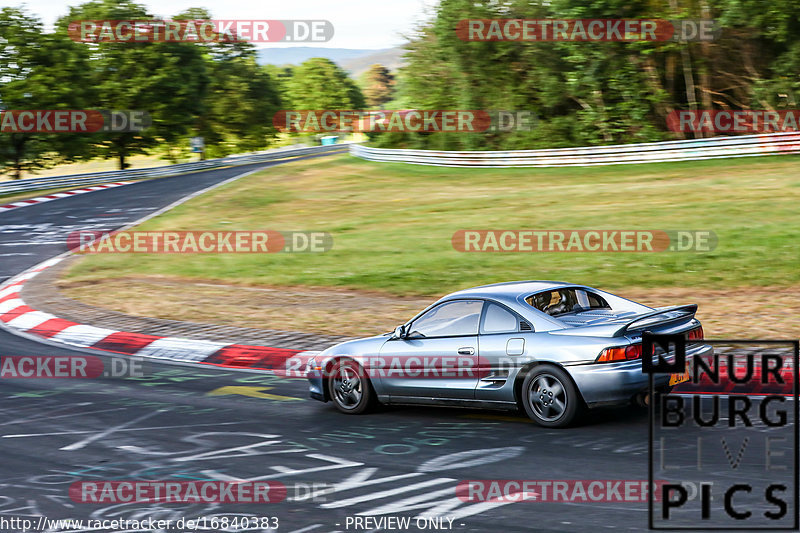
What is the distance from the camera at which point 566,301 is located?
853cm

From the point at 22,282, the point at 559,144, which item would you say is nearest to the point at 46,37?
the point at 559,144

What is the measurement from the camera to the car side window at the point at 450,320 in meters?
8.53

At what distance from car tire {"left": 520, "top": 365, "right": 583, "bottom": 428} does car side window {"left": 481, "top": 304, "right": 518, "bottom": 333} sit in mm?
529

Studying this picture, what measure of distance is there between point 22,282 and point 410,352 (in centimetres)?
1320

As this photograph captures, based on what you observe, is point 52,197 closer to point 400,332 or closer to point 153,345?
point 153,345

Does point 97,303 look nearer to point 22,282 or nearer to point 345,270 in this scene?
point 22,282

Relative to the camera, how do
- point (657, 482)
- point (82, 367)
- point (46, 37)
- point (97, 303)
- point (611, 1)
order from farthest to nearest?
point (46, 37)
point (611, 1)
point (97, 303)
point (82, 367)
point (657, 482)

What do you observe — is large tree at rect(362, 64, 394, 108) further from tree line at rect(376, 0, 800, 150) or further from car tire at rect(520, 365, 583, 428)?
car tire at rect(520, 365, 583, 428)

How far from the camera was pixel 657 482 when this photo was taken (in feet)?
20.5

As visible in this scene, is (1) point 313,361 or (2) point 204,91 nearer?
(1) point 313,361

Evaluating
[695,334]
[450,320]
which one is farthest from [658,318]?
[450,320]

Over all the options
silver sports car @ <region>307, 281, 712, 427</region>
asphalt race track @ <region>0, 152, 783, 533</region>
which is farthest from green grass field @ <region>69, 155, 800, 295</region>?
asphalt race track @ <region>0, 152, 783, 533</region>

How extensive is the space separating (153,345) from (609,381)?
7.94 meters

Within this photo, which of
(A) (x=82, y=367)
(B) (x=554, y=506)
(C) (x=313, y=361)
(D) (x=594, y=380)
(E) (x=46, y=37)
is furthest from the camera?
(E) (x=46, y=37)
